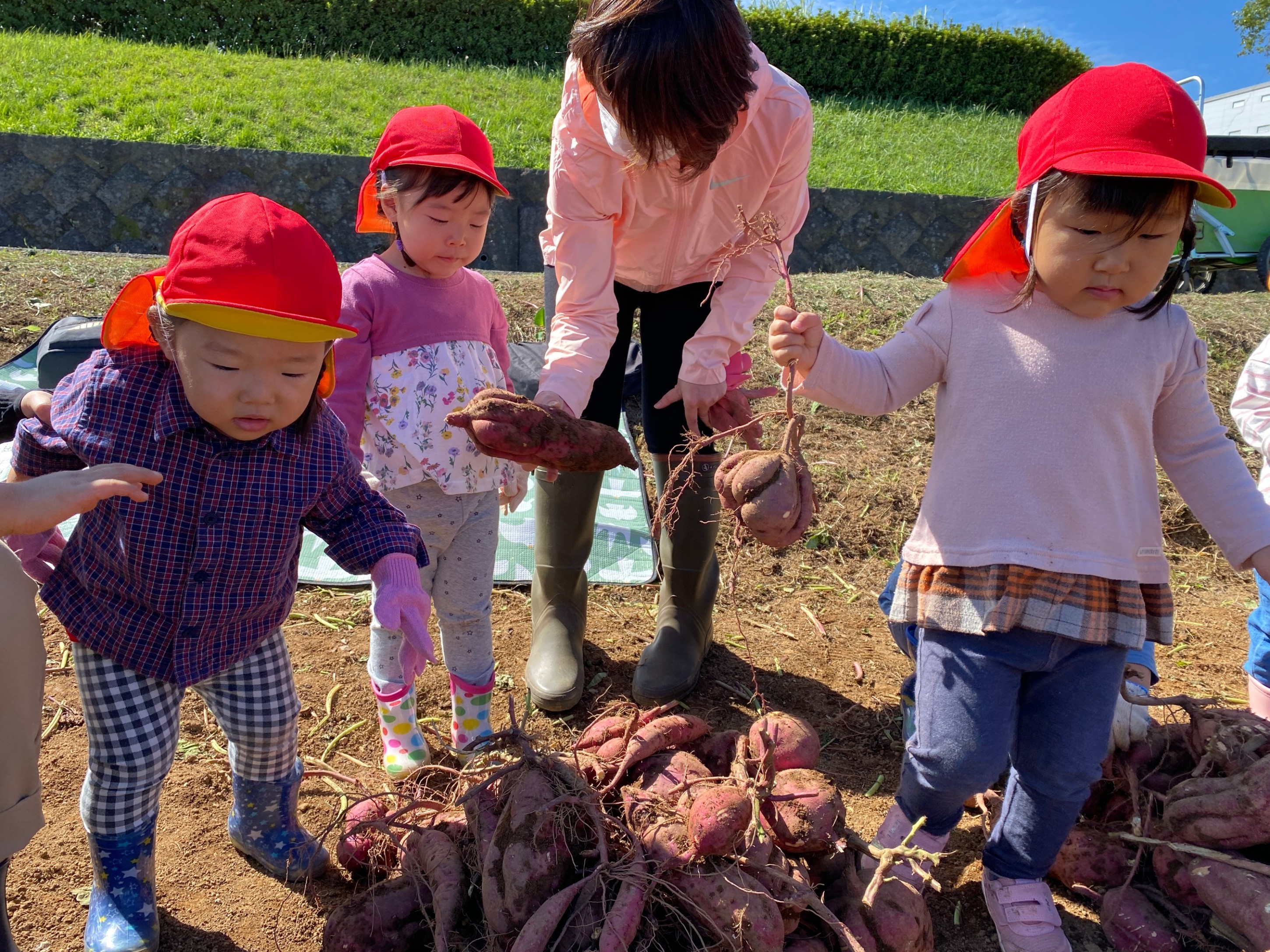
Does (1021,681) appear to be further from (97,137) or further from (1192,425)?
(97,137)

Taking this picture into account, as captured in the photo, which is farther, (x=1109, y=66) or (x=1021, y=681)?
(x=1021, y=681)

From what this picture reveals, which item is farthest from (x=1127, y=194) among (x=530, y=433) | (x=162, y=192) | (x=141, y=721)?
(x=162, y=192)

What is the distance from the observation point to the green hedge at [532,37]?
10859mm

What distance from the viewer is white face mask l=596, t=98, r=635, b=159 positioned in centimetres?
197

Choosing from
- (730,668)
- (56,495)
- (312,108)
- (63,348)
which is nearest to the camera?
(56,495)

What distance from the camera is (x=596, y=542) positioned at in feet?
11.9

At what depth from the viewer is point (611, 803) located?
1693 mm

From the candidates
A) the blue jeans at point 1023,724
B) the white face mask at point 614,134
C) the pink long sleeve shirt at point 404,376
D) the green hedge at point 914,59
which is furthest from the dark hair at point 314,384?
the green hedge at point 914,59

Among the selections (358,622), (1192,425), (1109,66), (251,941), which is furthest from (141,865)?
(1109,66)

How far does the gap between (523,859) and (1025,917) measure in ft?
3.53

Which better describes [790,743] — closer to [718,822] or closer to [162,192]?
[718,822]

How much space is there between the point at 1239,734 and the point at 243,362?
228 cm

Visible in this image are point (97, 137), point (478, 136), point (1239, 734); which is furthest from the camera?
point (97, 137)

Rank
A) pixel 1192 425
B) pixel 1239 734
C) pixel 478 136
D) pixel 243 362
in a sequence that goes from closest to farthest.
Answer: pixel 243 362 → pixel 1192 425 → pixel 1239 734 → pixel 478 136
